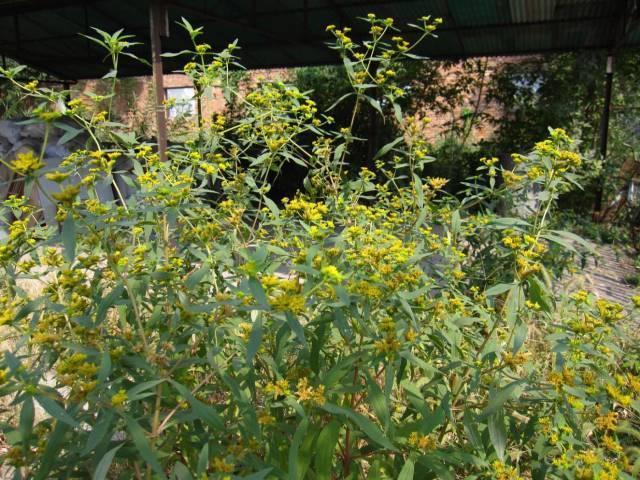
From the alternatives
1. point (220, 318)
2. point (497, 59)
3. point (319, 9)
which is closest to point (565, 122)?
point (497, 59)

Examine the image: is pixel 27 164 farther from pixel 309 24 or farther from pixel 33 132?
pixel 309 24

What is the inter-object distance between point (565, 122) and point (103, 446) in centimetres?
833

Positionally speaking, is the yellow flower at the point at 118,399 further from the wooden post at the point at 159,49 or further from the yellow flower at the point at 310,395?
the wooden post at the point at 159,49

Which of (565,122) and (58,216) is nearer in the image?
(58,216)

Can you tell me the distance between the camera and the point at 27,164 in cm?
89

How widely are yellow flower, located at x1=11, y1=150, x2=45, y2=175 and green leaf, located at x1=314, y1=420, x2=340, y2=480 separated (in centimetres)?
77

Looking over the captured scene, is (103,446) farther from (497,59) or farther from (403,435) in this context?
(497,59)

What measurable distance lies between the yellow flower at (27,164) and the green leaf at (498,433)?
108 centimetres

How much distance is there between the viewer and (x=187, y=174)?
1.38 meters

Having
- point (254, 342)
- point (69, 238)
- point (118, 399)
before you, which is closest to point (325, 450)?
point (254, 342)

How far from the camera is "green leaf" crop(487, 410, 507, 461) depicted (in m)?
1.06

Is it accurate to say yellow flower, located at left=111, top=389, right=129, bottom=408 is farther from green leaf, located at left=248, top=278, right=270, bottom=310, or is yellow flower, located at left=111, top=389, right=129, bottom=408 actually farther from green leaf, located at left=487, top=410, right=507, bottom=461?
green leaf, located at left=487, top=410, right=507, bottom=461

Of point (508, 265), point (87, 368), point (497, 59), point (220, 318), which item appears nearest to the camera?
point (87, 368)

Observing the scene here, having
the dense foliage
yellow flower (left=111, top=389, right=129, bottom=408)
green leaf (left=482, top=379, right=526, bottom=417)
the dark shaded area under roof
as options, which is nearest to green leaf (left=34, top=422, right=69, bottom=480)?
the dense foliage
